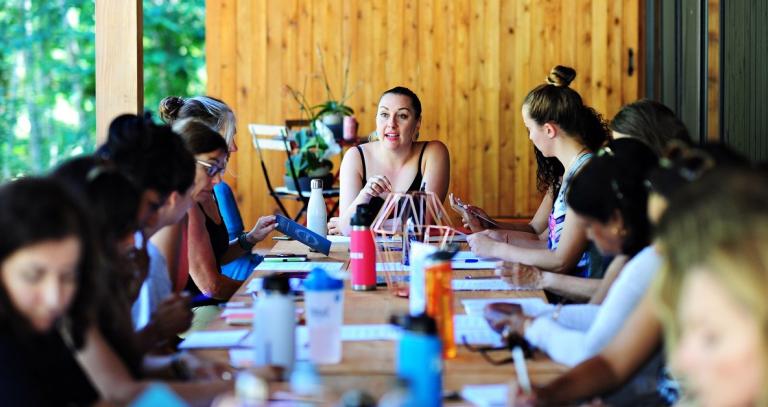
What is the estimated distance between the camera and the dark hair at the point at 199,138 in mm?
2879

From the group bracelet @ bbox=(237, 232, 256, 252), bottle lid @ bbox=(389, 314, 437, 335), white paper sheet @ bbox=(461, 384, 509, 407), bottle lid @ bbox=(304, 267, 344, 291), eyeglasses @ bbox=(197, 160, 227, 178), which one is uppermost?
eyeglasses @ bbox=(197, 160, 227, 178)

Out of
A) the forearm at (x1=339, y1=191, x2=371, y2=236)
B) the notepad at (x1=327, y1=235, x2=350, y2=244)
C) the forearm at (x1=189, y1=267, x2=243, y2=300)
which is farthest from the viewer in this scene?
the forearm at (x1=339, y1=191, x2=371, y2=236)

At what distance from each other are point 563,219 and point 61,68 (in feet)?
33.4

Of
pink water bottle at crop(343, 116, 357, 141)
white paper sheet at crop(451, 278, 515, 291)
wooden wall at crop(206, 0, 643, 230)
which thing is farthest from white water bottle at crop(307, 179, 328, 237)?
wooden wall at crop(206, 0, 643, 230)

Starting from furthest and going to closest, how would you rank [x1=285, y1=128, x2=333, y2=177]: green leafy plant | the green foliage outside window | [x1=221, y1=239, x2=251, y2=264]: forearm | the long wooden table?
the green foliage outside window → [x1=285, y1=128, x2=333, y2=177]: green leafy plant → [x1=221, y1=239, x2=251, y2=264]: forearm → the long wooden table

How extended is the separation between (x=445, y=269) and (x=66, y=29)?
1125 cm

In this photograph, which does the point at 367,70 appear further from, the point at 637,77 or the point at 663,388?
the point at 663,388

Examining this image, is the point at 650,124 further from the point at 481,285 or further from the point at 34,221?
the point at 34,221

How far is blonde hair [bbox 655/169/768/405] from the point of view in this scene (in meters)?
1.25

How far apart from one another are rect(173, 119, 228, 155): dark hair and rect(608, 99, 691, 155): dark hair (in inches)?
46.0

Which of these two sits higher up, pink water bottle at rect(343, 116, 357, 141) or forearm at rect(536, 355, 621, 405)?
pink water bottle at rect(343, 116, 357, 141)

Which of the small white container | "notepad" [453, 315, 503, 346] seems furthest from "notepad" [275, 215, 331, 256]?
the small white container

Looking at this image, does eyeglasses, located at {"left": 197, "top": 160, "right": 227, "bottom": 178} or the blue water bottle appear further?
eyeglasses, located at {"left": 197, "top": 160, "right": 227, "bottom": 178}

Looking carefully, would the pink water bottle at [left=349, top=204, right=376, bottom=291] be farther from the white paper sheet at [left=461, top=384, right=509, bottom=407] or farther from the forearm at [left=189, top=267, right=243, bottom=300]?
the white paper sheet at [left=461, top=384, right=509, bottom=407]
